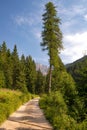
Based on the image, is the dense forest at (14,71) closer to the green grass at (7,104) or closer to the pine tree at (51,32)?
the pine tree at (51,32)

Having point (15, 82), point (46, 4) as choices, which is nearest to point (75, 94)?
point (46, 4)

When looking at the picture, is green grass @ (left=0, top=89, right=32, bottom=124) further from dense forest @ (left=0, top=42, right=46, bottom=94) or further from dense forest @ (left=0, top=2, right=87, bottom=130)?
dense forest @ (left=0, top=42, right=46, bottom=94)

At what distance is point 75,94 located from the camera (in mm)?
19984

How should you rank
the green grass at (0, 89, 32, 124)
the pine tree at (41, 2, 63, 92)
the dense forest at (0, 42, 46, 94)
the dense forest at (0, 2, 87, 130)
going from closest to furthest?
the dense forest at (0, 2, 87, 130), the green grass at (0, 89, 32, 124), the pine tree at (41, 2, 63, 92), the dense forest at (0, 42, 46, 94)

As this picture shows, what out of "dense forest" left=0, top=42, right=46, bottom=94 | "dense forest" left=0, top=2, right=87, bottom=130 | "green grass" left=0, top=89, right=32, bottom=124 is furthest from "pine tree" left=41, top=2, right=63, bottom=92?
"dense forest" left=0, top=42, right=46, bottom=94

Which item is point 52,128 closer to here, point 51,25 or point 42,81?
point 51,25

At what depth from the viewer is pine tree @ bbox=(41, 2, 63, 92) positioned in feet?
132

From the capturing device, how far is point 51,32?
4041 centimetres

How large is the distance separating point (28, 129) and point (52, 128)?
163 centimetres

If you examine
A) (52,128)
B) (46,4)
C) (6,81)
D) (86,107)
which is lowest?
(52,128)

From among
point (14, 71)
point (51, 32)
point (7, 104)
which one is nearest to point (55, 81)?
point (51, 32)

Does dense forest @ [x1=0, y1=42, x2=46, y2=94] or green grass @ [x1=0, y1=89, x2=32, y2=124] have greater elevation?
dense forest @ [x1=0, y1=42, x2=46, y2=94]

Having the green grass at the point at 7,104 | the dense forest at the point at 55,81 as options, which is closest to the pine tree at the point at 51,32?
the dense forest at the point at 55,81

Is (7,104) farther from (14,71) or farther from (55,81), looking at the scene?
(14,71)
